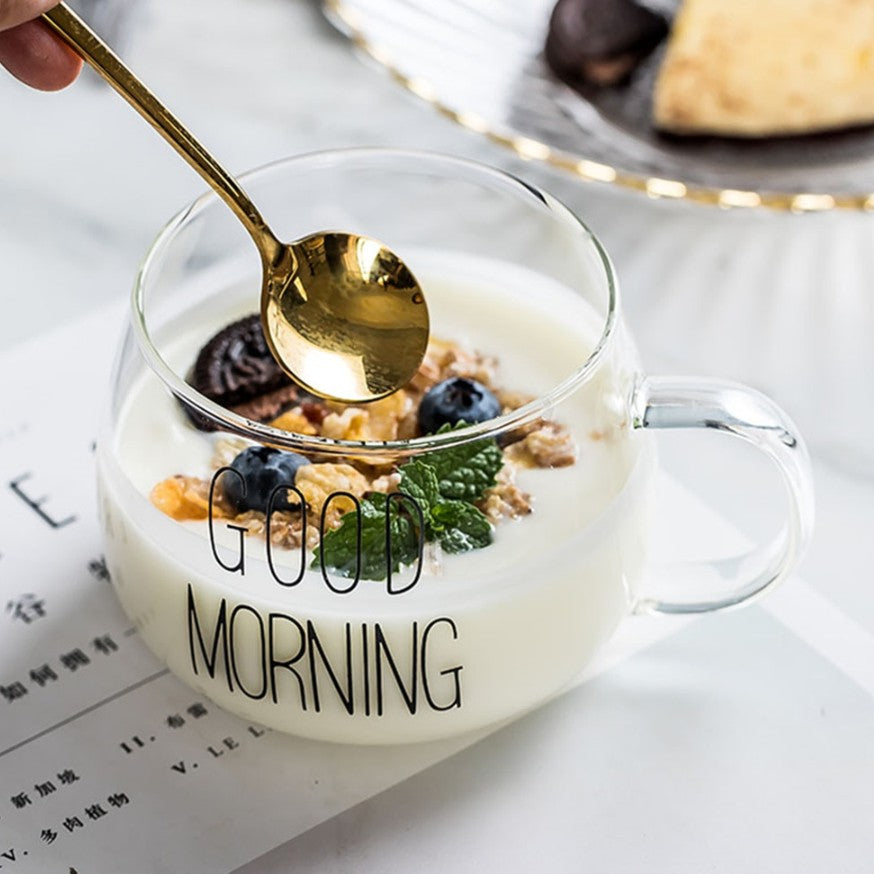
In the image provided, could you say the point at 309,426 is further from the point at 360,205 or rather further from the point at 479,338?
the point at 360,205

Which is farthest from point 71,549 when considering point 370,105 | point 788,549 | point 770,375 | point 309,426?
point 370,105

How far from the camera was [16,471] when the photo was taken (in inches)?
41.4

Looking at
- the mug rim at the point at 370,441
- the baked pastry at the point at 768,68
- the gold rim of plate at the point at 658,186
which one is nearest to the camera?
the mug rim at the point at 370,441

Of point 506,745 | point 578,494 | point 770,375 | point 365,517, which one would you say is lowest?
point 770,375

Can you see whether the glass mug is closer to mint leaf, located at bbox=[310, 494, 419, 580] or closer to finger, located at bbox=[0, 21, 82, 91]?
mint leaf, located at bbox=[310, 494, 419, 580]

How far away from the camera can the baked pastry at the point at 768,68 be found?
138 centimetres

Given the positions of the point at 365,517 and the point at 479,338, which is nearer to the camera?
the point at 365,517

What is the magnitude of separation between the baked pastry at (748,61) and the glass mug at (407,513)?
506 millimetres

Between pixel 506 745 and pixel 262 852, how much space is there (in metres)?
0.17

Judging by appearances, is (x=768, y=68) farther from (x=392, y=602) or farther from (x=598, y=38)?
(x=392, y=602)

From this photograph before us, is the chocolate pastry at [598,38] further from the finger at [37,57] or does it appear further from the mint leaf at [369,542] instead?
the mint leaf at [369,542]

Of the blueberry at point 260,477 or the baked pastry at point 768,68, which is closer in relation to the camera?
the blueberry at point 260,477

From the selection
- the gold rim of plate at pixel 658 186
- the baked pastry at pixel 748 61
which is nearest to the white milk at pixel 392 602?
the gold rim of plate at pixel 658 186

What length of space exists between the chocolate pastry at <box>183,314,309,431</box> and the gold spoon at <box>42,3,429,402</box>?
39 millimetres
